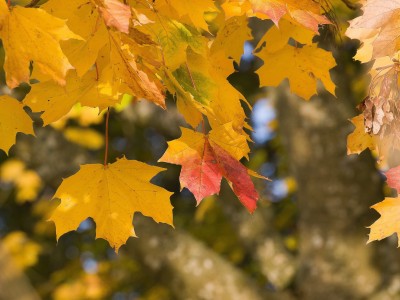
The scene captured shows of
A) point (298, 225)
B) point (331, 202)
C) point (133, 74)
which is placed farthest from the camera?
point (298, 225)

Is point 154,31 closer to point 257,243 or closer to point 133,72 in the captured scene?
point 133,72

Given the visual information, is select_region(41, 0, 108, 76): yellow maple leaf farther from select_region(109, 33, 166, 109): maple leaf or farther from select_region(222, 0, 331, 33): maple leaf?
select_region(222, 0, 331, 33): maple leaf

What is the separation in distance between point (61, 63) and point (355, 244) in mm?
2772

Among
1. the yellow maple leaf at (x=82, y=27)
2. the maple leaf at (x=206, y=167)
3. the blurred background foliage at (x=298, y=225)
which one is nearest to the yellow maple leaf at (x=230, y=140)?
the maple leaf at (x=206, y=167)

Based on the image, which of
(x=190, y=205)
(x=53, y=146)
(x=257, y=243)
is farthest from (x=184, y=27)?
(x=190, y=205)

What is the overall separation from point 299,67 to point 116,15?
0.86m

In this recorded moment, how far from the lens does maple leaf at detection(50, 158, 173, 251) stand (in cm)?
176

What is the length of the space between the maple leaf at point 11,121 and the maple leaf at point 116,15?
53 centimetres

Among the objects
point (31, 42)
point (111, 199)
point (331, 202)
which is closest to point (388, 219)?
point (111, 199)

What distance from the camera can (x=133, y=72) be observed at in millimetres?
1514

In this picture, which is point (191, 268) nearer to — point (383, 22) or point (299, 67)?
point (299, 67)

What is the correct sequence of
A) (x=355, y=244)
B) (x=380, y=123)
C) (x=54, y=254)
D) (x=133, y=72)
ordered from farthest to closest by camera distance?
(x=54, y=254) → (x=355, y=244) → (x=380, y=123) → (x=133, y=72)

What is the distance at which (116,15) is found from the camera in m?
1.32

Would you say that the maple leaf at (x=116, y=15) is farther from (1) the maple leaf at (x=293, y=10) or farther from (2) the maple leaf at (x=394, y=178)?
(2) the maple leaf at (x=394, y=178)
